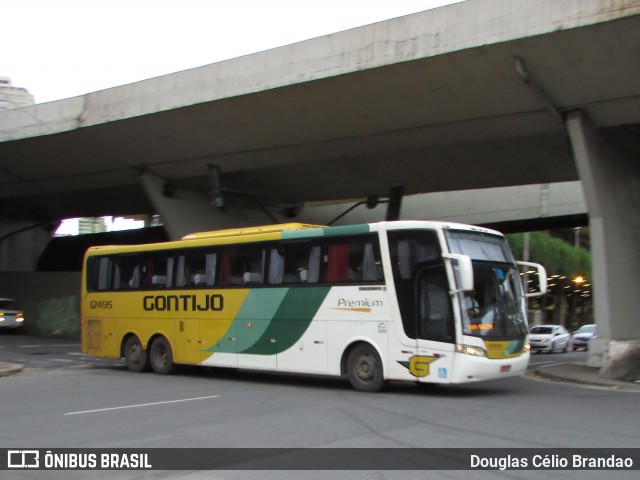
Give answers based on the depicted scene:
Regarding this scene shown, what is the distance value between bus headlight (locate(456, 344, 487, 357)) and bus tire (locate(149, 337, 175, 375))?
7944 millimetres

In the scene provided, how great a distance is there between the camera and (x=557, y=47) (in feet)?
55.6

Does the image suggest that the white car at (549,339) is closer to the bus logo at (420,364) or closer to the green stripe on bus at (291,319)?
the green stripe on bus at (291,319)

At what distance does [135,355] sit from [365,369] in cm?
735

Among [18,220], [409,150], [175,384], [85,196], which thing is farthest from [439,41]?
[18,220]

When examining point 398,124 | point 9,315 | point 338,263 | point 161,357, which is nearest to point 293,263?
point 338,263

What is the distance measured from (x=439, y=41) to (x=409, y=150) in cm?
909

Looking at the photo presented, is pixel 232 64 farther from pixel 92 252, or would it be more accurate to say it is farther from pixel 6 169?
pixel 6 169

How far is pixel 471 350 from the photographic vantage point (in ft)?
39.6

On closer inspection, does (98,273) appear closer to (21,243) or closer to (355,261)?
(355,261)

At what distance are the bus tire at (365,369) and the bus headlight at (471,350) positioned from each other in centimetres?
170

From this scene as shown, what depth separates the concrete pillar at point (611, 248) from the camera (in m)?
18.8

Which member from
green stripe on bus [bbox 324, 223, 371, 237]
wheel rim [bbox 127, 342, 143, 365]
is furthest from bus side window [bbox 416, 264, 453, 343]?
wheel rim [bbox 127, 342, 143, 365]

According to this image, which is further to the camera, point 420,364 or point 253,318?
point 253,318

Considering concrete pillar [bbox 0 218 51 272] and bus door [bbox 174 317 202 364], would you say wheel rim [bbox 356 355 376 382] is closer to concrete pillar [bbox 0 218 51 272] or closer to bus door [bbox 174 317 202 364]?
bus door [bbox 174 317 202 364]
